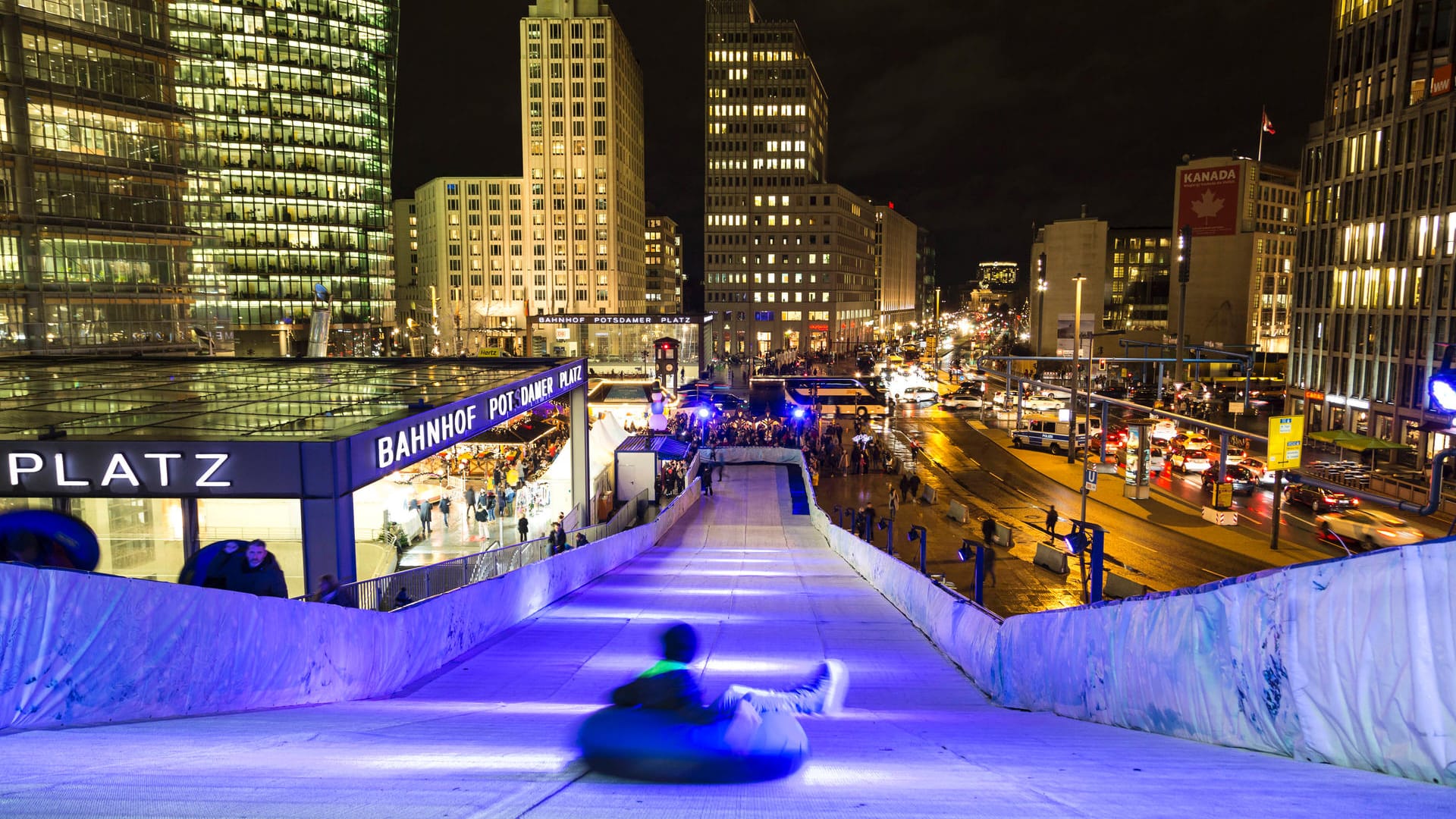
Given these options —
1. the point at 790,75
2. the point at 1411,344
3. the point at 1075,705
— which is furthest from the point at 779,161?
the point at 1075,705

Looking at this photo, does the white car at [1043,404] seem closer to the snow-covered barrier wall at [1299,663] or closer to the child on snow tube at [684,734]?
the snow-covered barrier wall at [1299,663]

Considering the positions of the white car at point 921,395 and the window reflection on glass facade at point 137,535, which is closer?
the window reflection on glass facade at point 137,535

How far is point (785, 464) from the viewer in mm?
37469

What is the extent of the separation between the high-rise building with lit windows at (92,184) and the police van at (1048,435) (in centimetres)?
4340

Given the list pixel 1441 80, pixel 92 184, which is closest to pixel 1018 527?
pixel 1441 80

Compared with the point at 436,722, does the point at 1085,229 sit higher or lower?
higher

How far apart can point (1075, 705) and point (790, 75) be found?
385 ft

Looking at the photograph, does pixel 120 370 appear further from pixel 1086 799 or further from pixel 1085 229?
pixel 1085 229

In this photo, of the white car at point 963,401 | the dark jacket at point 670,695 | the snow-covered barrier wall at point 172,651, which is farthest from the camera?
the white car at point 963,401

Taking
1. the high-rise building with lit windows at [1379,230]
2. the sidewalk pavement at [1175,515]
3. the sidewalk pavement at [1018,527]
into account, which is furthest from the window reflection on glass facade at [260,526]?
the high-rise building with lit windows at [1379,230]

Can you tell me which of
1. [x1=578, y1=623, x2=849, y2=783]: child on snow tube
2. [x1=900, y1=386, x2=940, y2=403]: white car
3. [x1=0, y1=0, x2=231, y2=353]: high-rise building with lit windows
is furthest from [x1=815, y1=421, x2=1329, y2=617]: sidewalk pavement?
[x1=0, y1=0, x2=231, y2=353]: high-rise building with lit windows

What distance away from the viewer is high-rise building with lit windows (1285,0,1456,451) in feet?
133

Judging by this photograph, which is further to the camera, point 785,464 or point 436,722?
point 785,464

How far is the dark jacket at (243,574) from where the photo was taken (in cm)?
730
